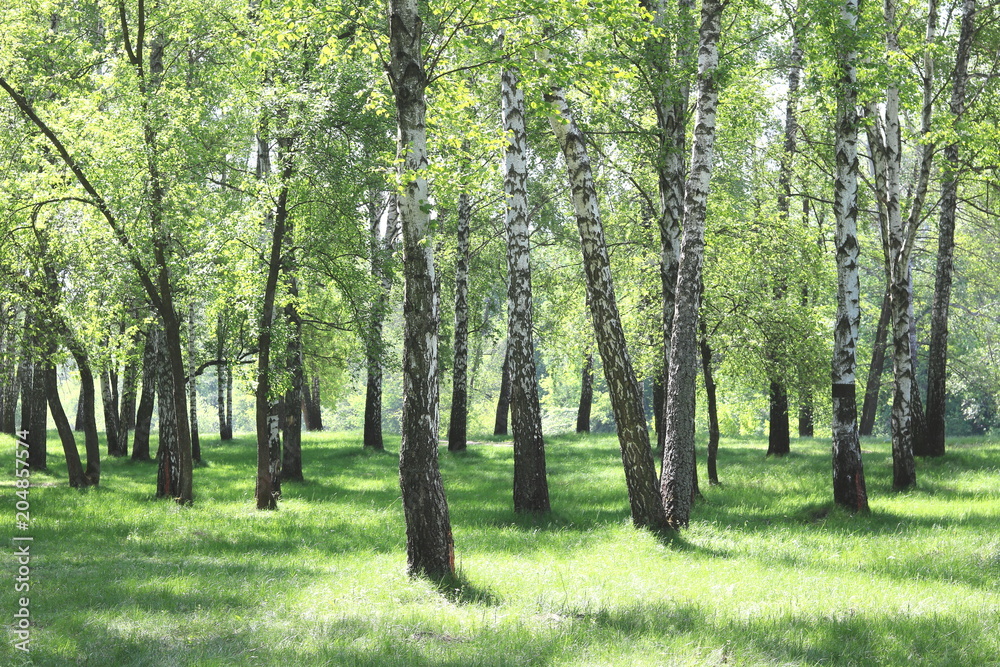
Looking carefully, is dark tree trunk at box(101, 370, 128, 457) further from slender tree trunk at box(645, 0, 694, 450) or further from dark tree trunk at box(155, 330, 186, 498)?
slender tree trunk at box(645, 0, 694, 450)

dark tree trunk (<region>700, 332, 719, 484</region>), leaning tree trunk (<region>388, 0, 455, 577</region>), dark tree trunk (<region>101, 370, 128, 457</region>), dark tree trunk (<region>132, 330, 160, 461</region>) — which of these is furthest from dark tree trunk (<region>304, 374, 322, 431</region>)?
leaning tree trunk (<region>388, 0, 455, 577</region>)

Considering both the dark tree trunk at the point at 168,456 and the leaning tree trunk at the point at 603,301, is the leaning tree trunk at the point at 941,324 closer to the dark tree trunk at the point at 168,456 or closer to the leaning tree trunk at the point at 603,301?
the leaning tree trunk at the point at 603,301

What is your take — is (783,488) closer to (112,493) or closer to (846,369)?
(846,369)

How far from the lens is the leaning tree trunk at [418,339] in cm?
803

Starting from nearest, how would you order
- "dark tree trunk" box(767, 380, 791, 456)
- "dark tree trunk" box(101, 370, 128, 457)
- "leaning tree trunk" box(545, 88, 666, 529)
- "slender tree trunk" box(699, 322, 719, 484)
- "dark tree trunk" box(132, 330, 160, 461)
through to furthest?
"leaning tree trunk" box(545, 88, 666, 529) < "slender tree trunk" box(699, 322, 719, 484) < "dark tree trunk" box(767, 380, 791, 456) < "dark tree trunk" box(132, 330, 160, 461) < "dark tree trunk" box(101, 370, 128, 457)

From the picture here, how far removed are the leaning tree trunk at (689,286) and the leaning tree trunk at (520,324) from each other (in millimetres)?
2715

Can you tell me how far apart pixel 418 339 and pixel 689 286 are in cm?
443

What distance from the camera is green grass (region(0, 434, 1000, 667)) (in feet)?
19.4

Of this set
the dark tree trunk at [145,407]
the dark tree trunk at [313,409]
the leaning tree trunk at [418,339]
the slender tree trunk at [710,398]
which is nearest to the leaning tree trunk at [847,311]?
the slender tree trunk at [710,398]

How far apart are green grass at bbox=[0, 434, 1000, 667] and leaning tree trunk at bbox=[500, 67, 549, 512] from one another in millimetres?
649

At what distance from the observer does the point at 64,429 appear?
1603cm

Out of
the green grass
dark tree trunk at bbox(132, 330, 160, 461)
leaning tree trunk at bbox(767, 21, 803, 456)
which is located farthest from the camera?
dark tree trunk at bbox(132, 330, 160, 461)

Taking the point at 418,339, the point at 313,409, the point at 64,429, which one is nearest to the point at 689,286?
the point at 418,339

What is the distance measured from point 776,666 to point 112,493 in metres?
14.8
